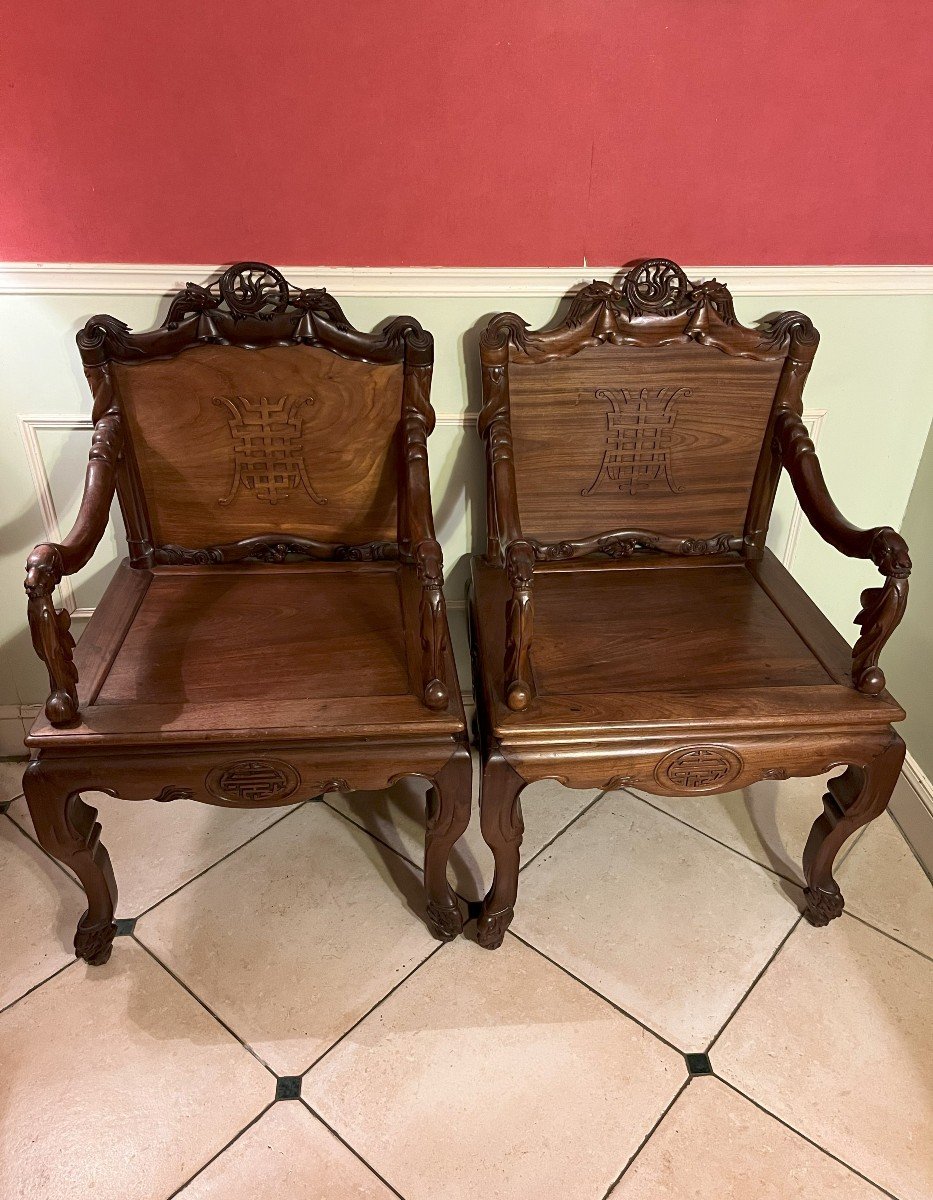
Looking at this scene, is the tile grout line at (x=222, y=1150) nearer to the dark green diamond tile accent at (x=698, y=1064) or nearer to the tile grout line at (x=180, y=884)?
the tile grout line at (x=180, y=884)

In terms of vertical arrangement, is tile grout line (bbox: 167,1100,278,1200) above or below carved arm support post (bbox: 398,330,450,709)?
below

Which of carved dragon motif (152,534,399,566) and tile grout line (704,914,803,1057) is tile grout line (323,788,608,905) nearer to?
tile grout line (704,914,803,1057)

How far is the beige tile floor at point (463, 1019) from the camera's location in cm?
137

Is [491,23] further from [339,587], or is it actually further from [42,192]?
[339,587]

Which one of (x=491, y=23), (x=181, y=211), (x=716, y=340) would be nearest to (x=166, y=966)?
(x=181, y=211)

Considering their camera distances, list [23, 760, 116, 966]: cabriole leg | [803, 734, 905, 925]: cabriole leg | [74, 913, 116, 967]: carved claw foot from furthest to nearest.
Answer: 1. [74, 913, 116, 967]: carved claw foot
2. [803, 734, 905, 925]: cabriole leg
3. [23, 760, 116, 966]: cabriole leg

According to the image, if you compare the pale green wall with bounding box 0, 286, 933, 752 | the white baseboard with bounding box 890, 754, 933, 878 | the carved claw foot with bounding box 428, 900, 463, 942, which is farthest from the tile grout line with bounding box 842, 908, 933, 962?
the carved claw foot with bounding box 428, 900, 463, 942

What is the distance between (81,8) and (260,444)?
756 mm

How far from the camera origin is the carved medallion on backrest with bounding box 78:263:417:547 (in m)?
1.61

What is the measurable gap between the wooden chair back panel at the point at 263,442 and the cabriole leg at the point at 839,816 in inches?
39.4

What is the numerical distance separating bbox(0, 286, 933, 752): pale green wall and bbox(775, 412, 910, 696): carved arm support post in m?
0.27

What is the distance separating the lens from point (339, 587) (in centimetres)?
172

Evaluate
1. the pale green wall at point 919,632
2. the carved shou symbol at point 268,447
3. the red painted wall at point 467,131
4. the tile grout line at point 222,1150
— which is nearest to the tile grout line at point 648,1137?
the tile grout line at point 222,1150

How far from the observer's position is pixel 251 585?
67.9 inches
